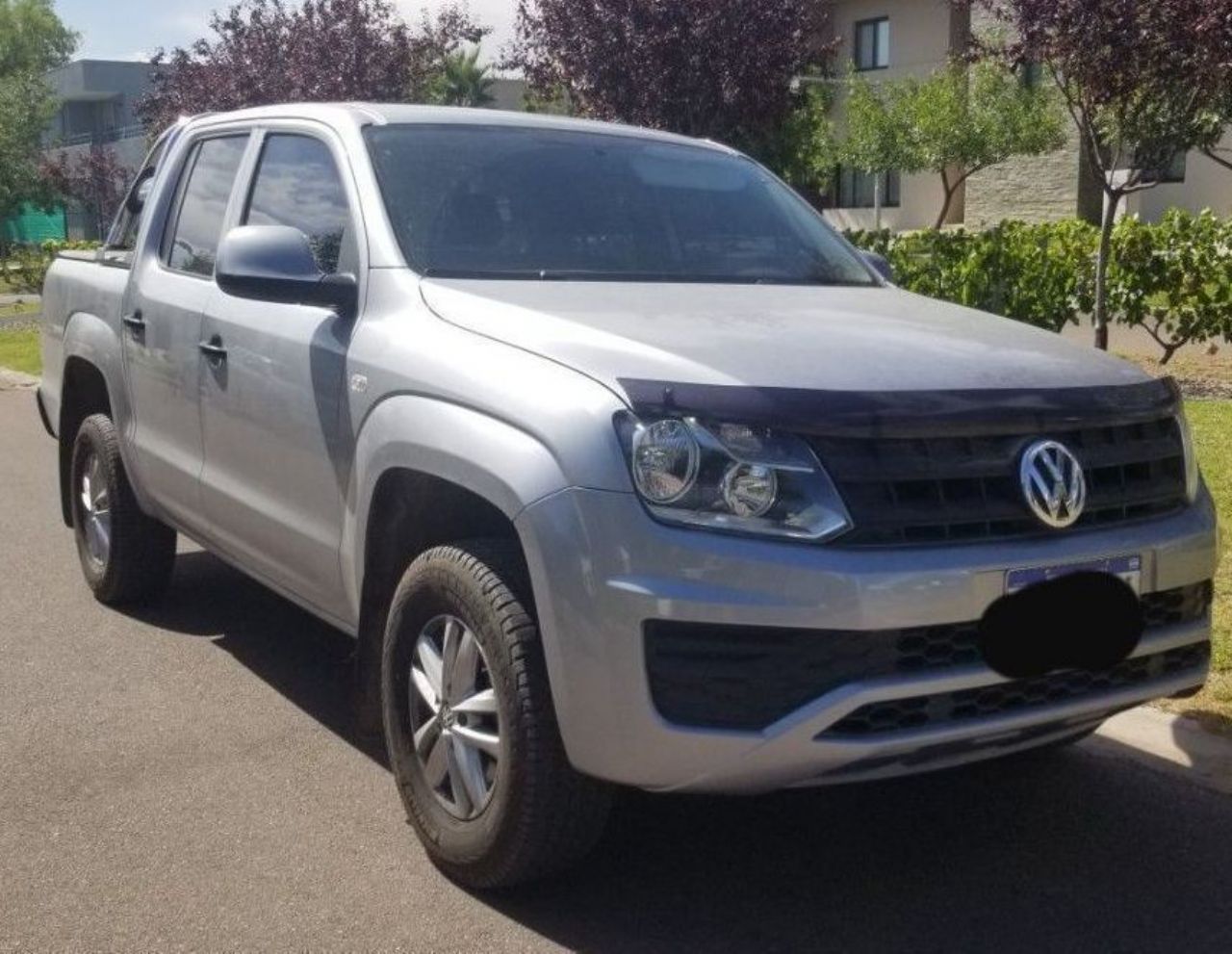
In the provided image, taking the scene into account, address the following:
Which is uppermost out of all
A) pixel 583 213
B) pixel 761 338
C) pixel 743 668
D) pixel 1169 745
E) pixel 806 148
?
pixel 806 148

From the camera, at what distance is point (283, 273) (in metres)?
4.18

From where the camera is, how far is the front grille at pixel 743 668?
3.14 m

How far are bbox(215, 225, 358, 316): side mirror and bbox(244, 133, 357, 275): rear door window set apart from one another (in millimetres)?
162

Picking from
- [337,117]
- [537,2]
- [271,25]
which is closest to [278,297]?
[337,117]

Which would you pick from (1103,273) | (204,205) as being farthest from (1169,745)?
(1103,273)

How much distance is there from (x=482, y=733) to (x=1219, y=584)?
3463mm

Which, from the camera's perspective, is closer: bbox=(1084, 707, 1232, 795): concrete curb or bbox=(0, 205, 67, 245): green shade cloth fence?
bbox=(1084, 707, 1232, 795): concrete curb

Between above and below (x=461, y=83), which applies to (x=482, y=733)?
below

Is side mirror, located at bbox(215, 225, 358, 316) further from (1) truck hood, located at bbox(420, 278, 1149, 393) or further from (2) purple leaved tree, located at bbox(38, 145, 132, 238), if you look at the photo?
(2) purple leaved tree, located at bbox(38, 145, 132, 238)

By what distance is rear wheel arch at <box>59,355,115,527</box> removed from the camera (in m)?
6.38

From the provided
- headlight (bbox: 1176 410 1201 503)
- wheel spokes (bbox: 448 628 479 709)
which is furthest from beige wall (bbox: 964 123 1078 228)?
wheel spokes (bbox: 448 628 479 709)

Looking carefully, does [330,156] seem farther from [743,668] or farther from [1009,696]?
[1009,696]

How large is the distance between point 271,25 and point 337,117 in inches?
717

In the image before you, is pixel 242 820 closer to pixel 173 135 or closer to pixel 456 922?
pixel 456 922
